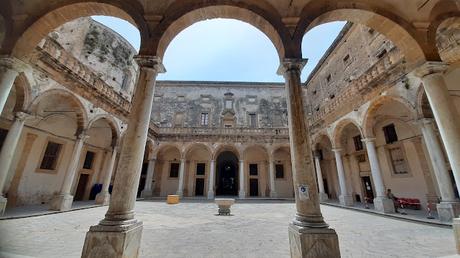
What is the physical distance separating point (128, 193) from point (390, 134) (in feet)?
50.9

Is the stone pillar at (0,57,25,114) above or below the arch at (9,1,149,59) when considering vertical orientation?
below

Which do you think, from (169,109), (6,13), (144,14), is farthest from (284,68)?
(169,109)

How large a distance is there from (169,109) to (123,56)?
763 centimetres

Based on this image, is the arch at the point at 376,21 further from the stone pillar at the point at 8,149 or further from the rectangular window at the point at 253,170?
the rectangular window at the point at 253,170

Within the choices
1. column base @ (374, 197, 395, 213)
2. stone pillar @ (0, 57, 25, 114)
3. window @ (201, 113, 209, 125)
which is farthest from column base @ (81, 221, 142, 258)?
window @ (201, 113, 209, 125)

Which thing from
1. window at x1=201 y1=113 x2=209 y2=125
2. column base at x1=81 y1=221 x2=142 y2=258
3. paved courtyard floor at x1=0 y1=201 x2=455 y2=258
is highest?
window at x1=201 y1=113 x2=209 y2=125

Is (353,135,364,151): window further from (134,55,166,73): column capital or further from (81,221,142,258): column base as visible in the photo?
(81,221,142,258): column base

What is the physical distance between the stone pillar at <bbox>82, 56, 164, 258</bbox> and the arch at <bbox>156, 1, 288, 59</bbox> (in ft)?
2.54

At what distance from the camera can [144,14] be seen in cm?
466

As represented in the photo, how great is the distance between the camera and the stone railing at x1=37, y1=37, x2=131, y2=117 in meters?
8.80

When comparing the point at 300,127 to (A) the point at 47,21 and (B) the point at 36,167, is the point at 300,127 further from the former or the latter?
(B) the point at 36,167

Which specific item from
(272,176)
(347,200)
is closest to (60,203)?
(272,176)

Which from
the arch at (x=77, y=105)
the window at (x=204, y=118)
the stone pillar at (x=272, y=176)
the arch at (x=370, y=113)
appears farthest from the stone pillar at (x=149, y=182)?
the arch at (x=370, y=113)

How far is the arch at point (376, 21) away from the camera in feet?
15.3
